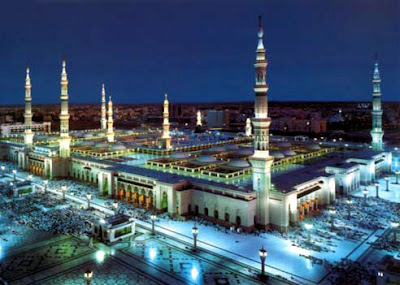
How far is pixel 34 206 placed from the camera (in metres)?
29.8

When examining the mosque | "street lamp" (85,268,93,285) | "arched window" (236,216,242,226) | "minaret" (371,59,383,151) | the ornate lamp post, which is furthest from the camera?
"minaret" (371,59,383,151)

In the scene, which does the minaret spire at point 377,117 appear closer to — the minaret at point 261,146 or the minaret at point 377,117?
the minaret at point 377,117

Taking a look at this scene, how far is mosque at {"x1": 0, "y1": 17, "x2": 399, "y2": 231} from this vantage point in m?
25.0

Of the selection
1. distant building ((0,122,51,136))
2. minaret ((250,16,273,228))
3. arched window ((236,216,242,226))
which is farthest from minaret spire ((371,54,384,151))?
distant building ((0,122,51,136))

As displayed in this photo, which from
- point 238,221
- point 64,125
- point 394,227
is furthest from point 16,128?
point 394,227

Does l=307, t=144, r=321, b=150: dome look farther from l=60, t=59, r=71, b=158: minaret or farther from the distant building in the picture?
the distant building

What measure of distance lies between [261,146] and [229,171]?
6739 mm

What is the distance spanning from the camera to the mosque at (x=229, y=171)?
983 inches

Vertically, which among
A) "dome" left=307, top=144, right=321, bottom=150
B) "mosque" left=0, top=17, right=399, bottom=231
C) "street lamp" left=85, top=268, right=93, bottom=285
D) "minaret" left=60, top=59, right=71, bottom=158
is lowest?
"street lamp" left=85, top=268, right=93, bottom=285

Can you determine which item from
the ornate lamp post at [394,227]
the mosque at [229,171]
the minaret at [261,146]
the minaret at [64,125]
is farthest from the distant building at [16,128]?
the ornate lamp post at [394,227]

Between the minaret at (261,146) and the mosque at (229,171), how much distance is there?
0.21ft

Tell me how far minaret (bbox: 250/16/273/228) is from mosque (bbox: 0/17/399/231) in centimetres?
6

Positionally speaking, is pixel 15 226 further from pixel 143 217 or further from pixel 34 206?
pixel 143 217

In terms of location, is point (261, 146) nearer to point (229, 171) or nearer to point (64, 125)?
point (229, 171)
